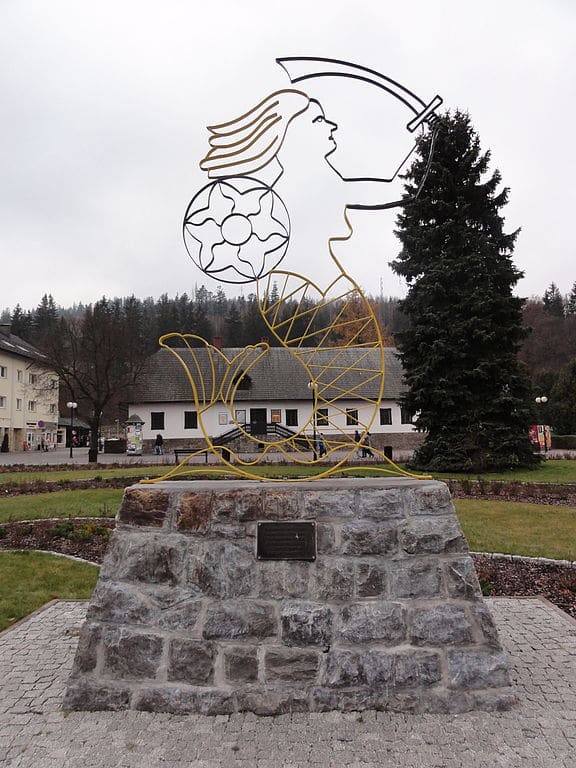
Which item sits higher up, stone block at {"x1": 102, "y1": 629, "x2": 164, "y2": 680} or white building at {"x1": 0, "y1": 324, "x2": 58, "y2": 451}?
white building at {"x1": 0, "y1": 324, "x2": 58, "y2": 451}

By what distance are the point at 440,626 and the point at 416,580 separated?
11.8 inches

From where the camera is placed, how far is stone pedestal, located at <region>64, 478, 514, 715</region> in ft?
10.5

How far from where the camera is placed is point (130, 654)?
10.8ft

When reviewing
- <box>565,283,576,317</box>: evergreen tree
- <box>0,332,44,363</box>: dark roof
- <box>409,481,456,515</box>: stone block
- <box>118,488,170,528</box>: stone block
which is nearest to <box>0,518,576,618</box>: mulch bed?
<box>409,481,456,515</box>: stone block

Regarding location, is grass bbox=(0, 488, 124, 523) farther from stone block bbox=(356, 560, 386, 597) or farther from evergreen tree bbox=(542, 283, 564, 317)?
evergreen tree bbox=(542, 283, 564, 317)

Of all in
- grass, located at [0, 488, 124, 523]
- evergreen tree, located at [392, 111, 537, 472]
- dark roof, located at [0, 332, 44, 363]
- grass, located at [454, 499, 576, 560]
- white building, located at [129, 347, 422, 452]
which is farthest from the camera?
dark roof, located at [0, 332, 44, 363]

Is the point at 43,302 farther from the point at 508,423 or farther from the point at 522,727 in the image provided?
the point at 522,727

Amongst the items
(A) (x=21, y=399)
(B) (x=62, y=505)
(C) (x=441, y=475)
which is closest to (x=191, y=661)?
(B) (x=62, y=505)

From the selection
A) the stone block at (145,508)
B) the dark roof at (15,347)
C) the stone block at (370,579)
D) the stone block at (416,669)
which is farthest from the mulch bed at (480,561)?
the dark roof at (15,347)

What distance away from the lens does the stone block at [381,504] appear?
3391 millimetres

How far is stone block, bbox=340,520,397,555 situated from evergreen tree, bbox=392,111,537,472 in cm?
1319

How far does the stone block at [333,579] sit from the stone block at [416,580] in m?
0.27

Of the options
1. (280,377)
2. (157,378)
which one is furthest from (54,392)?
(280,377)

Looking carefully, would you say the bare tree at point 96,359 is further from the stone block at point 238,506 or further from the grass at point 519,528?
the stone block at point 238,506
